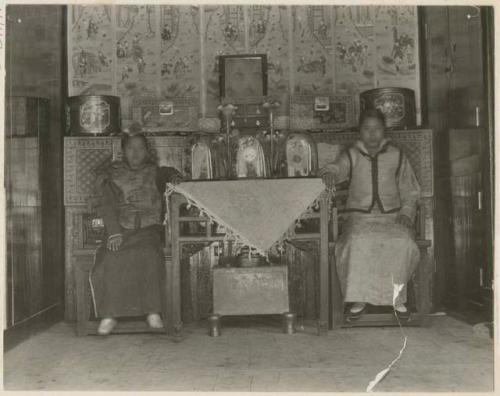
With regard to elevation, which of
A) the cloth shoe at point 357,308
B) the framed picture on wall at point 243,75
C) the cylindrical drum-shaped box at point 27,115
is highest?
the framed picture on wall at point 243,75

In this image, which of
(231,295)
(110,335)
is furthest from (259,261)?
(110,335)

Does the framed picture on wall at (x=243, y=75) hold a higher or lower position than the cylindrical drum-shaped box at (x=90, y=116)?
higher

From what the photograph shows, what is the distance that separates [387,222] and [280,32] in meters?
1.94

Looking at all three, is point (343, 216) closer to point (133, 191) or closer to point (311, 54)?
point (311, 54)

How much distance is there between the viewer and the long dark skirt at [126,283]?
4.67m

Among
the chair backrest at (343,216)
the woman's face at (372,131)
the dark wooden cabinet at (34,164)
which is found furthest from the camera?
the woman's face at (372,131)

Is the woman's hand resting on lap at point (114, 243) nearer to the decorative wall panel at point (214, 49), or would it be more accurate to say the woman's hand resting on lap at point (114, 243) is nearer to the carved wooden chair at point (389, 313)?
the decorative wall panel at point (214, 49)

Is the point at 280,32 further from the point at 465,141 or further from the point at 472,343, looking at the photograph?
the point at 472,343

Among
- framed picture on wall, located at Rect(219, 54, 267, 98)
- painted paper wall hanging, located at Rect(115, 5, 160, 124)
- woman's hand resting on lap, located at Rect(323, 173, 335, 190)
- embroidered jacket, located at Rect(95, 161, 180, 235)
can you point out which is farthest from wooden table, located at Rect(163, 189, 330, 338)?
painted paper wall hanging, located at Rect(115, 5, 160, 124)

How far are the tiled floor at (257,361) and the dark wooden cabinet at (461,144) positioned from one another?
1.72 feet

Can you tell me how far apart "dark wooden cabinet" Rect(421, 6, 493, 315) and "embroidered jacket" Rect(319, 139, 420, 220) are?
1.33 ft

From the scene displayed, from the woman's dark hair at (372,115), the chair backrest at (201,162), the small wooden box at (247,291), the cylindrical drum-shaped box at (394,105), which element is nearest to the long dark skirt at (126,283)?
the small wooden box at (247,291)

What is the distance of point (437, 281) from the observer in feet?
18.4

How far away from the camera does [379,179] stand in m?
5.12
